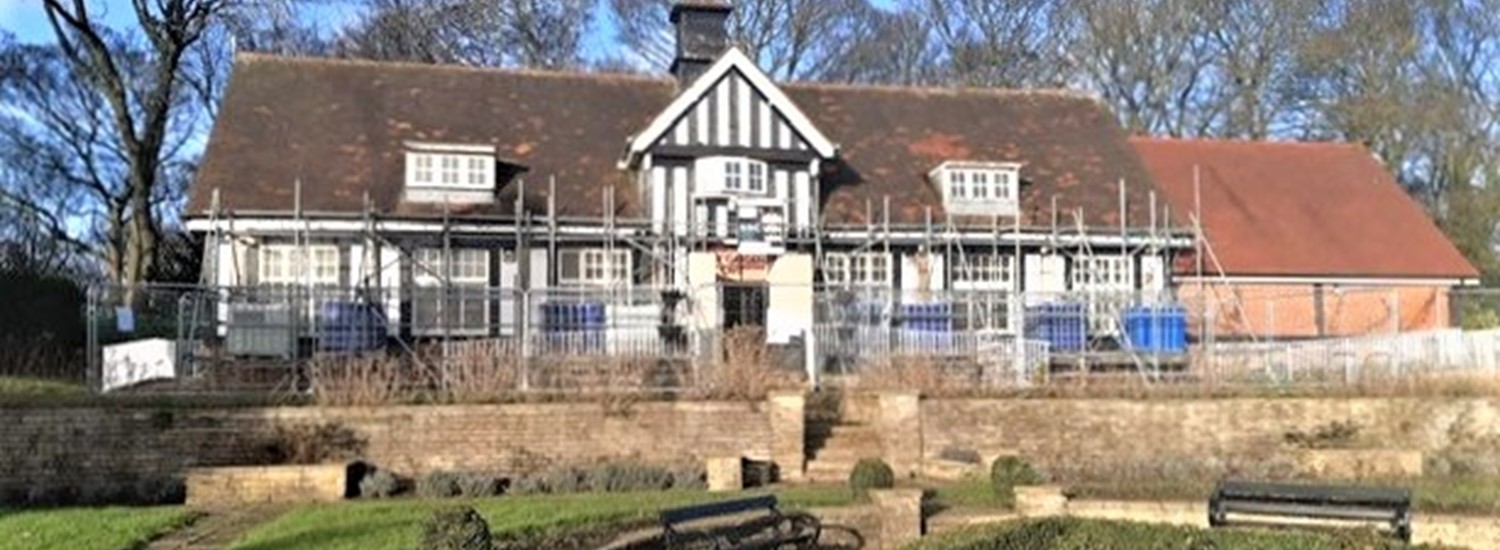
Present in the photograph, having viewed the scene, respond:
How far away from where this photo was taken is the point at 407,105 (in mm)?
28656

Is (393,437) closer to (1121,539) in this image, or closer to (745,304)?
(1121,539)

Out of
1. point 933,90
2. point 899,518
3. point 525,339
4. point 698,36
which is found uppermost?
point 698,36

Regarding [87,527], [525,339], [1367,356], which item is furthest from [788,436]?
[1367,356]

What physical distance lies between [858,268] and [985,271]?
2430mm

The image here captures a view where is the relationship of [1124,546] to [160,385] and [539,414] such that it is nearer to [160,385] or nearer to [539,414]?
[539,414]

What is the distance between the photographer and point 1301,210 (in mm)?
35438

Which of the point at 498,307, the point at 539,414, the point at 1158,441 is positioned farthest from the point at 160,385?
the point at 1158,441

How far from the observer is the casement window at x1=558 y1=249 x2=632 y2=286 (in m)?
26.6

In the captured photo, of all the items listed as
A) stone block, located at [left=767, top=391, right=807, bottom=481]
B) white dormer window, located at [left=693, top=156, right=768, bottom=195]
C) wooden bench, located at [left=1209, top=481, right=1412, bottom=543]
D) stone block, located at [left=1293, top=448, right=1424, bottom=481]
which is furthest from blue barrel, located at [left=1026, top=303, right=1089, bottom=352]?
wooden bench, located at [left=1209, top=481, right=1412, bottom=543]

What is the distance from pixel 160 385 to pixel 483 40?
995 inches

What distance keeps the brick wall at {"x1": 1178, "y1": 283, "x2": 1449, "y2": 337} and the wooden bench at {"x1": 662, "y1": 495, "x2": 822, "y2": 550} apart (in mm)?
16441

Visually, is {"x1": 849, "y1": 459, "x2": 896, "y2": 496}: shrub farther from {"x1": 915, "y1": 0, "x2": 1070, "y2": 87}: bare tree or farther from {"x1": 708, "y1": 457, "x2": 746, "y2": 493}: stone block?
{"x1": 915, "y1": 0, "x2": 1070, "y2": 87}: bare tree

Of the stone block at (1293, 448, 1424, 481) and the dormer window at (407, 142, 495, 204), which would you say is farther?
the dormer window at (407, 142, 495, 204)

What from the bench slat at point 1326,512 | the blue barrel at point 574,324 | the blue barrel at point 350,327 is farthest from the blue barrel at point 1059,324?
the bench slat at point 1326,512
